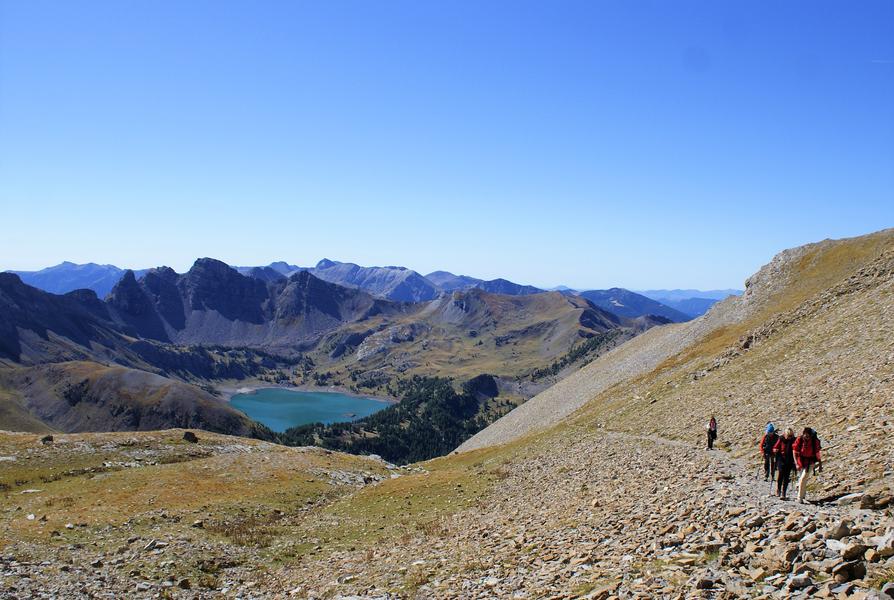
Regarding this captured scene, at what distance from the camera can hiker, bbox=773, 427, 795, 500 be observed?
67.8 feet

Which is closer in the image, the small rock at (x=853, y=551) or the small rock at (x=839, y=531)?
the small rock at (x=853, y=551)

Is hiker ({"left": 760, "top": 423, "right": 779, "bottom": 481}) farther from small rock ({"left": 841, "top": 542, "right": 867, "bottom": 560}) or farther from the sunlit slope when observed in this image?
small rock ({"left": 841, "top": 542, "right": 867, "bottom": 560})

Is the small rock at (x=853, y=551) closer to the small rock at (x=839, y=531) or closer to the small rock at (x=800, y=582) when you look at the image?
the small rock at (x=800, y=582)

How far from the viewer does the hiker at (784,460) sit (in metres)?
20.7

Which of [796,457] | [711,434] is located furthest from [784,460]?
[711,434]

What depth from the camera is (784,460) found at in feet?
69.5

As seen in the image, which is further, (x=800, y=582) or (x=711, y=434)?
(x=711, y=434)

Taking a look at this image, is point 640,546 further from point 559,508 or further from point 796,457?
point 559,508

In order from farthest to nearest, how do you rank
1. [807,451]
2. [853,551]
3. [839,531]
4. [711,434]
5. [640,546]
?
[711,434] → [807,451] → [640,546] → [839,531] → [853,551]

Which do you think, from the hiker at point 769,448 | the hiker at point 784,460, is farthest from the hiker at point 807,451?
the hiker at point 769,448

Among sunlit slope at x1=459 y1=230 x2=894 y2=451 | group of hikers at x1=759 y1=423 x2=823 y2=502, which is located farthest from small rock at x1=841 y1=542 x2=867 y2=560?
sunlit slope at x1=459 y1=230 x2=894 y2=451

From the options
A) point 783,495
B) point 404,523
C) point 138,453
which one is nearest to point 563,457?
point 404,523

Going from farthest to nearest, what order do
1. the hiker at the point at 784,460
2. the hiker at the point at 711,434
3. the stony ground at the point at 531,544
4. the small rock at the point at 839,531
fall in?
the hiker at the point at 711,434 < the hiker at the point at 784,460 < the stony ground at the point at 531,544 < the small rock at the point at 839,531

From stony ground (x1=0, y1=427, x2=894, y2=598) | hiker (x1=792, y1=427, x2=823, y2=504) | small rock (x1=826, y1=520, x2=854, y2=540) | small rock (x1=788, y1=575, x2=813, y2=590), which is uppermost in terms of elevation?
hiker (x1=792, y1=427, x2=823, y2=504)
